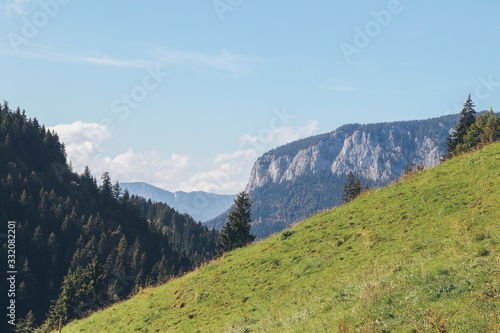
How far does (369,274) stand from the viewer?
46.6 feet

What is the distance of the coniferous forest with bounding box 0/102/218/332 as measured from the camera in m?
120

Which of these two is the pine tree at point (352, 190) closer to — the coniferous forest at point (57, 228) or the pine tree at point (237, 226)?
the pine tree at point (237, 226)

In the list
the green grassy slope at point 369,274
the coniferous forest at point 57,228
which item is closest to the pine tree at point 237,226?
the green grassy slope at point 369,274

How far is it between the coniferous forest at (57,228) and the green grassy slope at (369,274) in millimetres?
84304

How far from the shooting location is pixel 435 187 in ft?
71.6

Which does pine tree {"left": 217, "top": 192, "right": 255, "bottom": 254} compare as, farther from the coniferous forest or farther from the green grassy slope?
the coniferous forest

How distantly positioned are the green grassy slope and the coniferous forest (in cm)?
8430

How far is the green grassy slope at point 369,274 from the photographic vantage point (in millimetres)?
9258

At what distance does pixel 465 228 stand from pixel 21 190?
592 ft

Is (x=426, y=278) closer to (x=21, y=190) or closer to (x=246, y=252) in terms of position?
(x=246, y=252)

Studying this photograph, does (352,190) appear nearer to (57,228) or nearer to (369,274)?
(369,274)

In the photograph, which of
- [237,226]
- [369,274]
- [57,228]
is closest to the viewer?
[369,274]

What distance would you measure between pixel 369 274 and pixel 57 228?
163996mm

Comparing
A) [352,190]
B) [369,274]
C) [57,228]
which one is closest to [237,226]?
[352,190]
